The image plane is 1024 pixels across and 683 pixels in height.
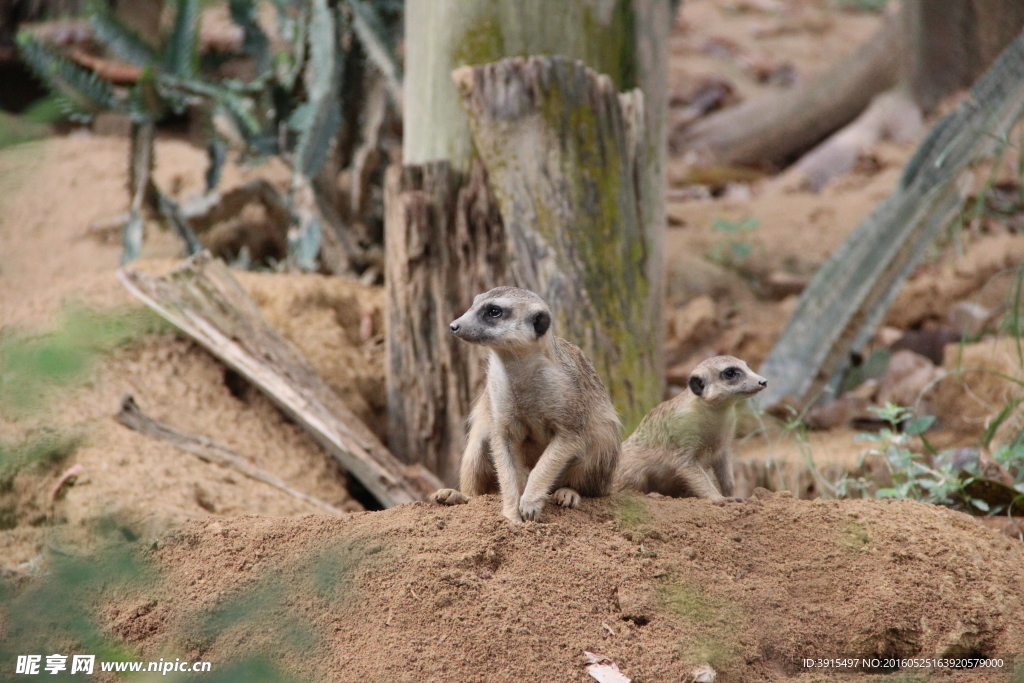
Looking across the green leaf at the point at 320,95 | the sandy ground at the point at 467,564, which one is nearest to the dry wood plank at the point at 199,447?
the sandy ground at the point at 467,564

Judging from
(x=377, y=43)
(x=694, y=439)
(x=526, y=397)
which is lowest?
(x=694, y=439)

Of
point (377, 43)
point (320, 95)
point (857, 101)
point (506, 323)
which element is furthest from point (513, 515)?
point (857, 101)

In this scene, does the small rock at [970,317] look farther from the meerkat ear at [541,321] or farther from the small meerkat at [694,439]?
the meerkat ear at [541,321]

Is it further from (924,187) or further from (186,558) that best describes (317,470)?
(924,187)

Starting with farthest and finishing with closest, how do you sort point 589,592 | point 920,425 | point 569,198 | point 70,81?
1. point 70,81
2. point 569,198
3. point 920,425
4. point 589,592

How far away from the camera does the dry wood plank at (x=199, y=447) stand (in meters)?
4.09

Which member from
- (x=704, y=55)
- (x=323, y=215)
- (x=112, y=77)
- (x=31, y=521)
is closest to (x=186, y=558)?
(x=31, y=521)

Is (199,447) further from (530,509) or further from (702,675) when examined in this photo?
(702,675)

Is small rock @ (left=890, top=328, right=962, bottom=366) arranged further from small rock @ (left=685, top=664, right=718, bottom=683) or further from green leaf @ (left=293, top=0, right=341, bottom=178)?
small rock @ (left=685, top=664, right=718, bottom=683)

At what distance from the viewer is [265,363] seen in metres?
4.44

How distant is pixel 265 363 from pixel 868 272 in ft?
10.0

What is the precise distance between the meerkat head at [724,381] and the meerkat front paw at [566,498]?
2.48ft

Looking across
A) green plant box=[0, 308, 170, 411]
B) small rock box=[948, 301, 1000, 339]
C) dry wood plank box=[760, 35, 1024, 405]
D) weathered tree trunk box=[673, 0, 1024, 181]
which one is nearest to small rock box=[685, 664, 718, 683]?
green plant box=[0, 308, 170, 411]

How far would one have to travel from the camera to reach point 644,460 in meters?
3.46
